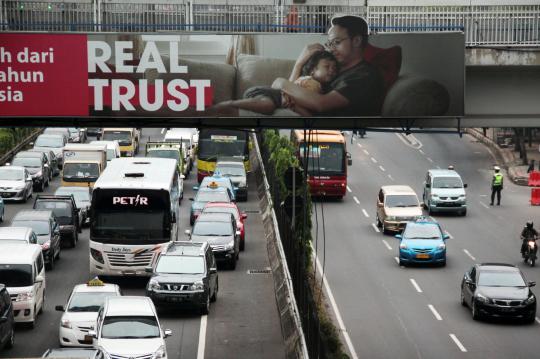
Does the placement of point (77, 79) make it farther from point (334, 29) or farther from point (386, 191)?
point (386, 191)

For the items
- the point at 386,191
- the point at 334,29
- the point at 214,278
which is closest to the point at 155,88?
the point at 334,29

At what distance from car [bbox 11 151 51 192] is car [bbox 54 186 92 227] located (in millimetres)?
7520

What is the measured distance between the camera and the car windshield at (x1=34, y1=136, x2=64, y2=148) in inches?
2849

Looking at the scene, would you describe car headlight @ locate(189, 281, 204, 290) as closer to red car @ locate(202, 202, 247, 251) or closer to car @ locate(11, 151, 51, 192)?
red car @ locate(202, 202, 247, 251)

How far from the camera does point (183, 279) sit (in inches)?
1492

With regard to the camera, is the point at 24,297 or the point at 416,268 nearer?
the point at 24,297

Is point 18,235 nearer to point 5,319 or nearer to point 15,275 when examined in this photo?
point 15,275

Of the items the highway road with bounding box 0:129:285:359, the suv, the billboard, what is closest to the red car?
the highway road with bounding box 0:129:285:359

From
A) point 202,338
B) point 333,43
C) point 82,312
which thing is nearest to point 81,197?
point 202,338

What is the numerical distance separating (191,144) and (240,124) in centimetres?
4147

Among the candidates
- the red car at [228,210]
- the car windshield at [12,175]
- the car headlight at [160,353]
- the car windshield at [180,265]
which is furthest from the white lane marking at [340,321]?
the car windshield at [12,175]

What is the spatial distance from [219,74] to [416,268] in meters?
19.9

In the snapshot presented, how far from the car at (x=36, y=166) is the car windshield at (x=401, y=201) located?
15143 mm

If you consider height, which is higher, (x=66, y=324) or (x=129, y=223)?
(x=129, y=223)
